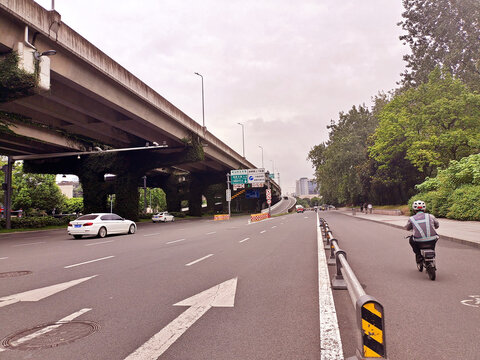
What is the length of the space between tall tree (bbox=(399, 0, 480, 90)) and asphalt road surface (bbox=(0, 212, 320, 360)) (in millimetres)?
41091

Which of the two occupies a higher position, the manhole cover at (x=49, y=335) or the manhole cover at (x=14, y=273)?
the manhole cover at (x=49, y=335)

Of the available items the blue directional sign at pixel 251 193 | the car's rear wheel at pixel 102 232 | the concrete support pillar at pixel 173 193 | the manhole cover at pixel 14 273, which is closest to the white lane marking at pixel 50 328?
the manhole cover at pixel 14 273

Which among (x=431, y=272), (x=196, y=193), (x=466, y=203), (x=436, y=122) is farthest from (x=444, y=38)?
(x=431, y=272)

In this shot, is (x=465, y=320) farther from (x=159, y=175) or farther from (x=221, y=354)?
(x=159, y=175)

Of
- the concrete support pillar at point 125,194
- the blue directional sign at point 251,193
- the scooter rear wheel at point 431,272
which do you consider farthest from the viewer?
the blue directional sign at point 251,193

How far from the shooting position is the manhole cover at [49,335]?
4009mm

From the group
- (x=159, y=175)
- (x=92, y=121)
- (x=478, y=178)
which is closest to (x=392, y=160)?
(x=478, y=178)

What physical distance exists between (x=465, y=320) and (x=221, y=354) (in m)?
3.28

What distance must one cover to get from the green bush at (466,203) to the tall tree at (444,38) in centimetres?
2028

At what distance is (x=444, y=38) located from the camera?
155 ft

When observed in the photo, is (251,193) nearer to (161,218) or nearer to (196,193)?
(196,193)

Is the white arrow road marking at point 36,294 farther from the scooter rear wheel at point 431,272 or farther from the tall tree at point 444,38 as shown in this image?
the tall tree at point 444,38

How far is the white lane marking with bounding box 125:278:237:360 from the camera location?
3.75 meters

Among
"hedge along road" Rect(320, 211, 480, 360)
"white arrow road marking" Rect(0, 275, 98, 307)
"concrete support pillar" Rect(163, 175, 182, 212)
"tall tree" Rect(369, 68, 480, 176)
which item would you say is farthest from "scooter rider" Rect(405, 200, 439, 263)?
"concrete support pillar" Rect(163, 175, 182, 212)
